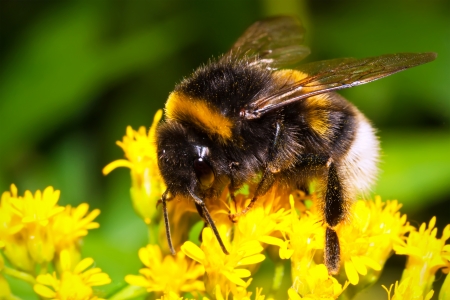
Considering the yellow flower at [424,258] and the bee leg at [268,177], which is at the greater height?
the bee leg at [268,177]

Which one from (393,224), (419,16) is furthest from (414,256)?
(419,16)

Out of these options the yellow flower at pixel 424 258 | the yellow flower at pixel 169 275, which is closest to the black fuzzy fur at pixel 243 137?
the yellow flower at pixel 169 275

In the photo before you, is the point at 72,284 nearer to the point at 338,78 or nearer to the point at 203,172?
the point at 203,172

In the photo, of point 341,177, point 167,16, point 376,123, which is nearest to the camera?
point 341,177

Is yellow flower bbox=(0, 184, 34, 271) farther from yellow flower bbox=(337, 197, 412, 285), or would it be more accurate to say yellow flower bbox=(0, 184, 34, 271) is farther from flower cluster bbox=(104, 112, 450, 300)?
yellow flower bbox=(337, 197, 412, 285)

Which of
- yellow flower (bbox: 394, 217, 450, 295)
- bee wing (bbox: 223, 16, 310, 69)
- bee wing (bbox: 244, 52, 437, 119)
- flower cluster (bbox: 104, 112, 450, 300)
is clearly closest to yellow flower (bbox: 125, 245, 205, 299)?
flower cluster (bbox: 104, 112, 450, 300)

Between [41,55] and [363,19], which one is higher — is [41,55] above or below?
above

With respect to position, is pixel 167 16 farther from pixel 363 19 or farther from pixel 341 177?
pixel 341 177

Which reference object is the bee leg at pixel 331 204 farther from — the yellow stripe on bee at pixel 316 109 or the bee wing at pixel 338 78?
the bee wing at pixel 338 78
